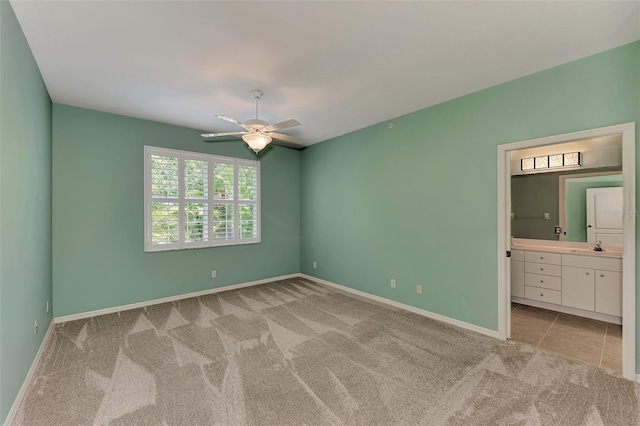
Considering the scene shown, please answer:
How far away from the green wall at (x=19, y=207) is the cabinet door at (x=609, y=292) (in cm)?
579

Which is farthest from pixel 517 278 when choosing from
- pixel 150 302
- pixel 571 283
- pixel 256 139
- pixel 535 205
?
pixel 150 302

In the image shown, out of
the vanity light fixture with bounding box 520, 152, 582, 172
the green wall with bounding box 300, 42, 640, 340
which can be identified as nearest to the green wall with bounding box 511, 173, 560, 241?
the vanity light fixture with bounding box 520, 152, 582, 172

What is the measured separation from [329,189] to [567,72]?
3541mm

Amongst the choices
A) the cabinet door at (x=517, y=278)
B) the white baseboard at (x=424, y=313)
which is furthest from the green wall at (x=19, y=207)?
the cabinet door at (x=517, y=278)

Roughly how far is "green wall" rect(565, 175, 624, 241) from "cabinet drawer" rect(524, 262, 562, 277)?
0.74 m

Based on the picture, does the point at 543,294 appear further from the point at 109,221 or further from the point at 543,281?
the point at 109,221

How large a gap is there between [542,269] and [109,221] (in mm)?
6229

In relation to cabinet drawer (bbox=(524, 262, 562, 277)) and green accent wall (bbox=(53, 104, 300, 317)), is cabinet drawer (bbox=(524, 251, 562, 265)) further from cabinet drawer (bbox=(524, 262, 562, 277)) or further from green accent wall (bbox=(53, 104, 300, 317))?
green accent wall (bbox=(53, 104, 300, 317))

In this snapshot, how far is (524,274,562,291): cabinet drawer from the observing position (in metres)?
3.80

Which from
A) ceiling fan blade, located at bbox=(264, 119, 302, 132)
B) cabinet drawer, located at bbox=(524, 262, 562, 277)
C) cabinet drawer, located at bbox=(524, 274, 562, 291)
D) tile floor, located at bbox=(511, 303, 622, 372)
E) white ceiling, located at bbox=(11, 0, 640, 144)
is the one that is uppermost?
white ceiling, located at bbox=(11, 0, 640, 144)

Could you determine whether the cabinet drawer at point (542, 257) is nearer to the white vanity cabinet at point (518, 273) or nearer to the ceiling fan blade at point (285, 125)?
the white vanity cabinet at point (518, 273)

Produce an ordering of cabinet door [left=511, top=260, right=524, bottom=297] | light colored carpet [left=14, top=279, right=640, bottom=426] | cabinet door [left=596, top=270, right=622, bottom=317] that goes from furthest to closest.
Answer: cabinet door [left=511, top=260, right=524, bottom=297]
cabinet door [left=596, top=270, right=622, bottom=317]
light colored carpet [left=14, top=279, right=640, bottom=426]

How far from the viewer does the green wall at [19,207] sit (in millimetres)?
1765

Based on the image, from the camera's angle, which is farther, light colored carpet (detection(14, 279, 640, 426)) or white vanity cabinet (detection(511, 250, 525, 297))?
white vanity cabinet (detection(511, 250, 525, 297))
